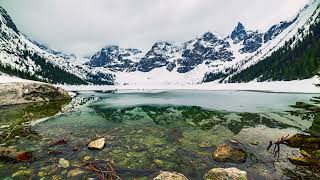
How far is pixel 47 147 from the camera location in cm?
1534

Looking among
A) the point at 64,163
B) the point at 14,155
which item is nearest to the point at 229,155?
the point at 64,163

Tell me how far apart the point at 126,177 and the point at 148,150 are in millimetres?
3925

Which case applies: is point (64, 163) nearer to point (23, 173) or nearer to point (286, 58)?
point (23, 173)

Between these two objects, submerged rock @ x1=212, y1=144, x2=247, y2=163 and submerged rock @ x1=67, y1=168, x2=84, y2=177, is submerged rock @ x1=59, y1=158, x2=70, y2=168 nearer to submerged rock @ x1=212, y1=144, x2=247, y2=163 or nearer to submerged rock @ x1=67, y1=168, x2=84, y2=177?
submerged rock @ x1=67, y1=168, x2=84, y2=177

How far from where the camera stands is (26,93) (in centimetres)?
4409

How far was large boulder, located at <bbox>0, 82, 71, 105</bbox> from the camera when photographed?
4082 centimetres

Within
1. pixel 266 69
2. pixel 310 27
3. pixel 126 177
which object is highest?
pixel 310 27

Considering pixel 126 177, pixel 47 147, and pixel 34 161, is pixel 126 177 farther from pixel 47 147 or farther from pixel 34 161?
pixel 47 147

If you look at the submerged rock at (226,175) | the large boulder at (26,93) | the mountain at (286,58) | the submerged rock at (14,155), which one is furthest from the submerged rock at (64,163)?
the mountain at (286,58)

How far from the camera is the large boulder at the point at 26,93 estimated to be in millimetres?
40822

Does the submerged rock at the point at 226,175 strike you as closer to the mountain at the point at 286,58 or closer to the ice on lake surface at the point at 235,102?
the ice on lake surface at the point at 235,102

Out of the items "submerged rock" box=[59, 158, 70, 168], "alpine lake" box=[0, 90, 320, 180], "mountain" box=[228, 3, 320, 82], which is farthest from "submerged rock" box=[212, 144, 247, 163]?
"mountain" box=[228, 3, 320, 82]

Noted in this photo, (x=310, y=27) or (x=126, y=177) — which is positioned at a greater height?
(x=310, y=27)

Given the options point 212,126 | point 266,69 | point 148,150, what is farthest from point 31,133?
point 266,69
